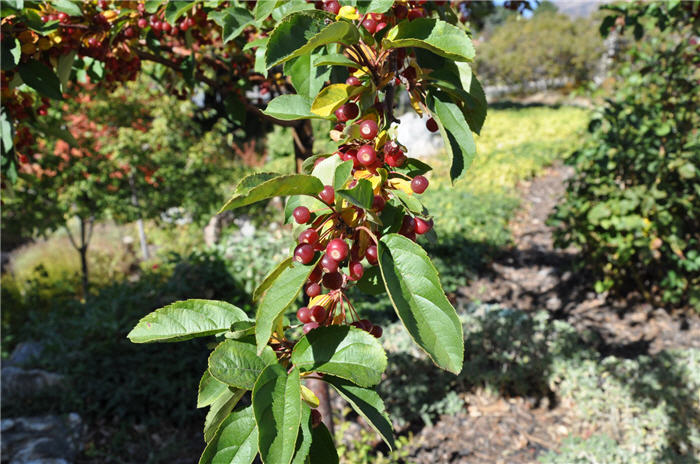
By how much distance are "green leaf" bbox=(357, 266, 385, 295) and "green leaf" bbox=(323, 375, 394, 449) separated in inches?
5.7

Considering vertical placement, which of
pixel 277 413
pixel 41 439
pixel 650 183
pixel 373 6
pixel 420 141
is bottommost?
pixel 420 141

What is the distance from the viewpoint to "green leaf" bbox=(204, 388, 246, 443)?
0.62 meters

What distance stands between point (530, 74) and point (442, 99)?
72.8 ft

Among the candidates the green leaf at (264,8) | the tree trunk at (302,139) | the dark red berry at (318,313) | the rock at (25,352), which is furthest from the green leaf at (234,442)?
the rock at (25,352)

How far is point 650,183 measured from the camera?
358 centimetres

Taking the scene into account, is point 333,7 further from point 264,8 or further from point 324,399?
point 324,399

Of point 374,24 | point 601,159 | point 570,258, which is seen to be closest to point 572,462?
point 374,24

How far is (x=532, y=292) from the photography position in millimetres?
4406

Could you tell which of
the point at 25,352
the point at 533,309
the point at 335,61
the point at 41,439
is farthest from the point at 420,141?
the point at 335,61

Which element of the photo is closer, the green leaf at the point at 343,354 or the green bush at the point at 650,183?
the green leaf at the point at 343,354

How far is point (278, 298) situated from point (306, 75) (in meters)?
0.42

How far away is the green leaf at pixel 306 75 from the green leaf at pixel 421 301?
0.33 metres

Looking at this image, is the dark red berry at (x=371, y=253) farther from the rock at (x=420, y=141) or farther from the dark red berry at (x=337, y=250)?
the rock at (x=420, y=141)

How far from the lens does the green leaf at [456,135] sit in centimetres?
73
